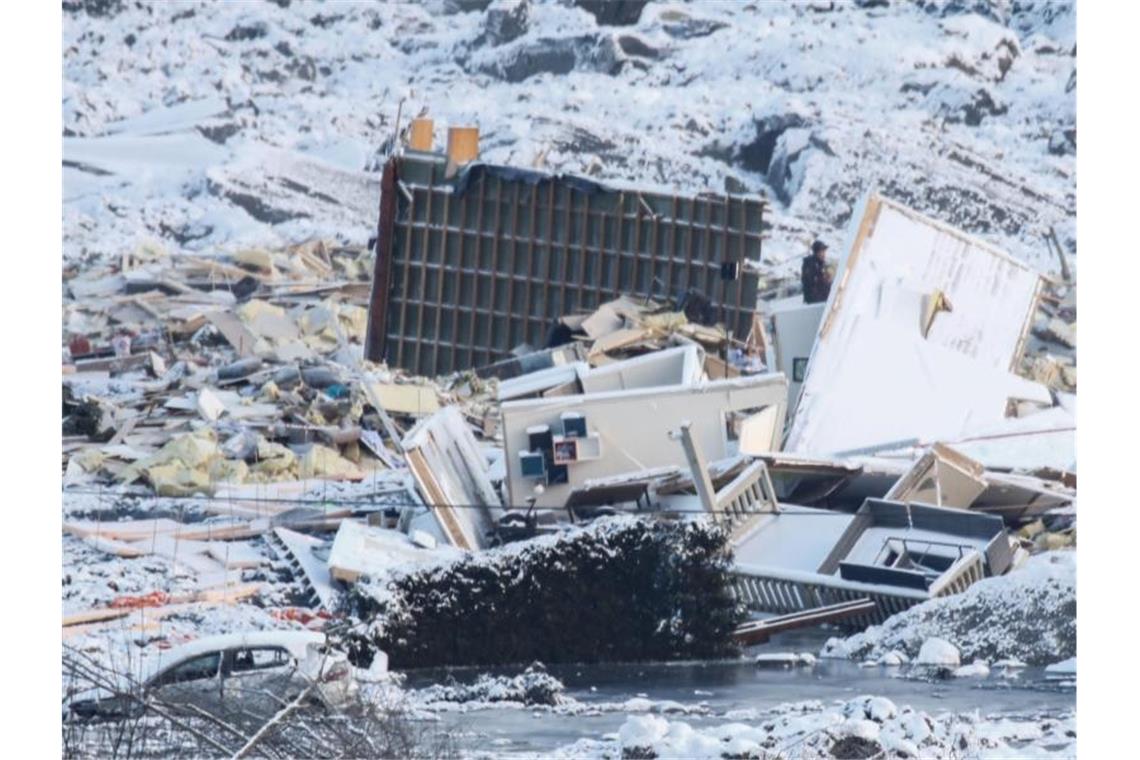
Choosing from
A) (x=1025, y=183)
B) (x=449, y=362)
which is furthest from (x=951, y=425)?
(x=449, y=362)

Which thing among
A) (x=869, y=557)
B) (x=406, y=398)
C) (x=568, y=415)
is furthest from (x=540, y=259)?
(x=869, y=557)

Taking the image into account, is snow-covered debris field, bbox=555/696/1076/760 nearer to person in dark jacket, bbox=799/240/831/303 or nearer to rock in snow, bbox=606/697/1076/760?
rock in snow, bbox=606/697/1076/760

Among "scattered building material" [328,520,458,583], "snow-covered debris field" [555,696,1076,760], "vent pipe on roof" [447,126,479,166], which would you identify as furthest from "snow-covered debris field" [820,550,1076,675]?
"vent pipe on roof" [447,126,479,166]

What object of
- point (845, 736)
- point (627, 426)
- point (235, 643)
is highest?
point (627, 426)

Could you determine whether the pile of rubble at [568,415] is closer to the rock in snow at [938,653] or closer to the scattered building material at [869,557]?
the scattered building material at [869,557]

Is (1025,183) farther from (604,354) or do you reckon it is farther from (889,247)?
(604,354)

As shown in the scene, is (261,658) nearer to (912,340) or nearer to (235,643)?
(235,643)
